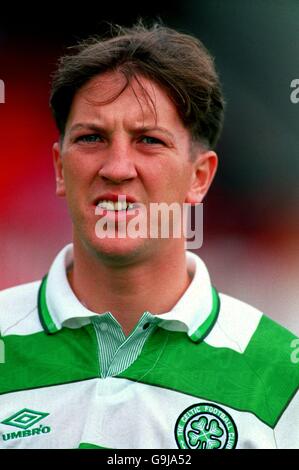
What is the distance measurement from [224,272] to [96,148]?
0.71 metres

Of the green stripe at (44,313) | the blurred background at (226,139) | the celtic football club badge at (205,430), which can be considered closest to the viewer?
the celtic football club badge at (205,430)

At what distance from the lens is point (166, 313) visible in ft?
5.19

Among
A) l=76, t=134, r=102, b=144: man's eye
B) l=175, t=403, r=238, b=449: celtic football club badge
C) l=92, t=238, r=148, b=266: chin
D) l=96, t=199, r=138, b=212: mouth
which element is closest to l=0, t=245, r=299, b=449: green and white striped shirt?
l=175, t=403, r=238, b=449: celtic football club badge

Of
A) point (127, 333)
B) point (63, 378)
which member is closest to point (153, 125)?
point (127, 333)

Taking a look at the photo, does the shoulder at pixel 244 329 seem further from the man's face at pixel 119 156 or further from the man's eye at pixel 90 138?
the man's eye at pixel 90 138

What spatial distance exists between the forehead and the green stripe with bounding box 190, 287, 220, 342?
43cm

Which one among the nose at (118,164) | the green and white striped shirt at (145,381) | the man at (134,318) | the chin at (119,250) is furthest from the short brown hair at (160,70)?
the green and white striped shirt at (145,381)

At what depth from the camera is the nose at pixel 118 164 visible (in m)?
1.49

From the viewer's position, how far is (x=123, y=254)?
5.04ft

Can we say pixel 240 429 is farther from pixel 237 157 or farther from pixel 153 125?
pixel 237 157

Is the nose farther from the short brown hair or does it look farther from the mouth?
the short brown hair

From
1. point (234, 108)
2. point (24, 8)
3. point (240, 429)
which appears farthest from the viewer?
point (234, 108)

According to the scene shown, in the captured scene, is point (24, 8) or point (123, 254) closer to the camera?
point (123, 254)

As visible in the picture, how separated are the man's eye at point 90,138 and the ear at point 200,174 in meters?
0.25
